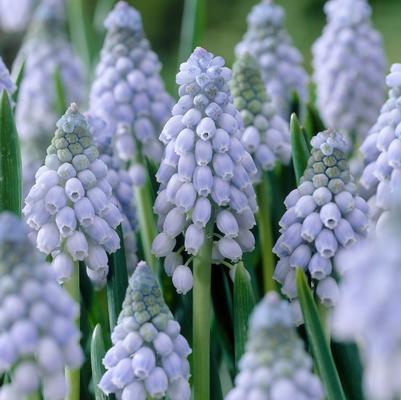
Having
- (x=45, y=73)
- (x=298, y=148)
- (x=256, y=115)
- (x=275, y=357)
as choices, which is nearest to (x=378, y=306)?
(x=275, y=357)

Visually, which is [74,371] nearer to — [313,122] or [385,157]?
[385,157]

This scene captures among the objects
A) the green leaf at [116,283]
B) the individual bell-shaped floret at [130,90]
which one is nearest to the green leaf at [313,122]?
the individual bell-shaped floret at [130,90]

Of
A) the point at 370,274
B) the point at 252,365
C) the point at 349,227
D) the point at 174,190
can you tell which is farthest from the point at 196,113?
the point at 370,274

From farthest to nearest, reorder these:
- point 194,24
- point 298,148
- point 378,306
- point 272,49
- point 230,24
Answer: point 230,24 < point 272,49 < point 194,24 < point 298,148 < point 378,306

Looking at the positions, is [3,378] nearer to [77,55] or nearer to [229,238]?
[229,238]

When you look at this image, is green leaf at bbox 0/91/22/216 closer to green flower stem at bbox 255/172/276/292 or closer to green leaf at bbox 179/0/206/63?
green flower stem at bbox 255/172/276/292

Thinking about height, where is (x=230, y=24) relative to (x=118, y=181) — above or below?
above

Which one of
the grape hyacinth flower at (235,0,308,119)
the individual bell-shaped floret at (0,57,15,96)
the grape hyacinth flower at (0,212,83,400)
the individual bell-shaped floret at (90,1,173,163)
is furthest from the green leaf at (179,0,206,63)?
the grape hyacinth flower at (0,212,83,400)

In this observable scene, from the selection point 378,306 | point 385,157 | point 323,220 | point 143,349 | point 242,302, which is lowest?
point 378,306
